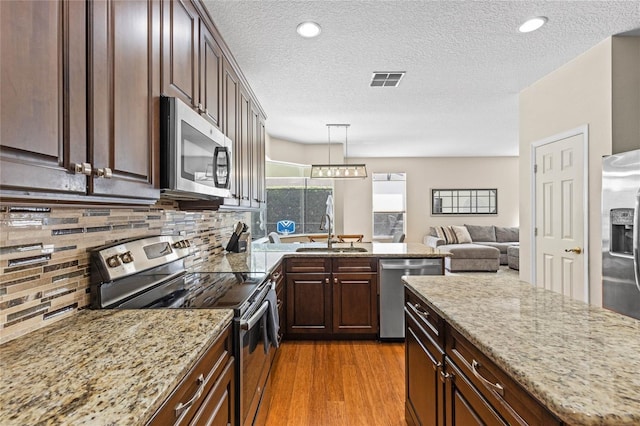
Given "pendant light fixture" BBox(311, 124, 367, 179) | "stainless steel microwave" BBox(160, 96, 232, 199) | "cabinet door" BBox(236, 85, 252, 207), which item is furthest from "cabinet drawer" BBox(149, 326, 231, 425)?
"pendant light fixture" BBox(311, 124, 367, 179)

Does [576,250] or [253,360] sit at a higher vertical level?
[576,250]

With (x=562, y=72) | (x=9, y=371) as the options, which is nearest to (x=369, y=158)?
(x=562, y=72)

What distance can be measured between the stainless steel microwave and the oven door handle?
2.13ft

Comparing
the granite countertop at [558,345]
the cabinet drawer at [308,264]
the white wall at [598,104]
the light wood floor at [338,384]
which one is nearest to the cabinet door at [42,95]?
the granite countertop at [558,345]

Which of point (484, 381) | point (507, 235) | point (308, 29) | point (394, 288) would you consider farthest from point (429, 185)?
point (484, 381)

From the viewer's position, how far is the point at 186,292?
1.67m

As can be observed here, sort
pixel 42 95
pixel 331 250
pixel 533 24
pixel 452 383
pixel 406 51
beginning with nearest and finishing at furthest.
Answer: pixel 42 95, pixel 452 383, pixel 533 24, pixel 406 51, pixel 331 250

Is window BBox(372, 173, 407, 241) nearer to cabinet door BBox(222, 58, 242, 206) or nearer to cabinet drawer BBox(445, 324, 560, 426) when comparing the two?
cabinet door BBox(222, 58, 242, 206)

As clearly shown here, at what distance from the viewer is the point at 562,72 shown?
3086 millimetres

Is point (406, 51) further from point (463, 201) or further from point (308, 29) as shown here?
point (463, 201)

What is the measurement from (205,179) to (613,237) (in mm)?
2877

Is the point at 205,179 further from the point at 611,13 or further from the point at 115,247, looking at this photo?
the point at 611,13

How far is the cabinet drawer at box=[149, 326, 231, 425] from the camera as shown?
0.82m

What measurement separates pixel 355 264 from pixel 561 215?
208 cm
